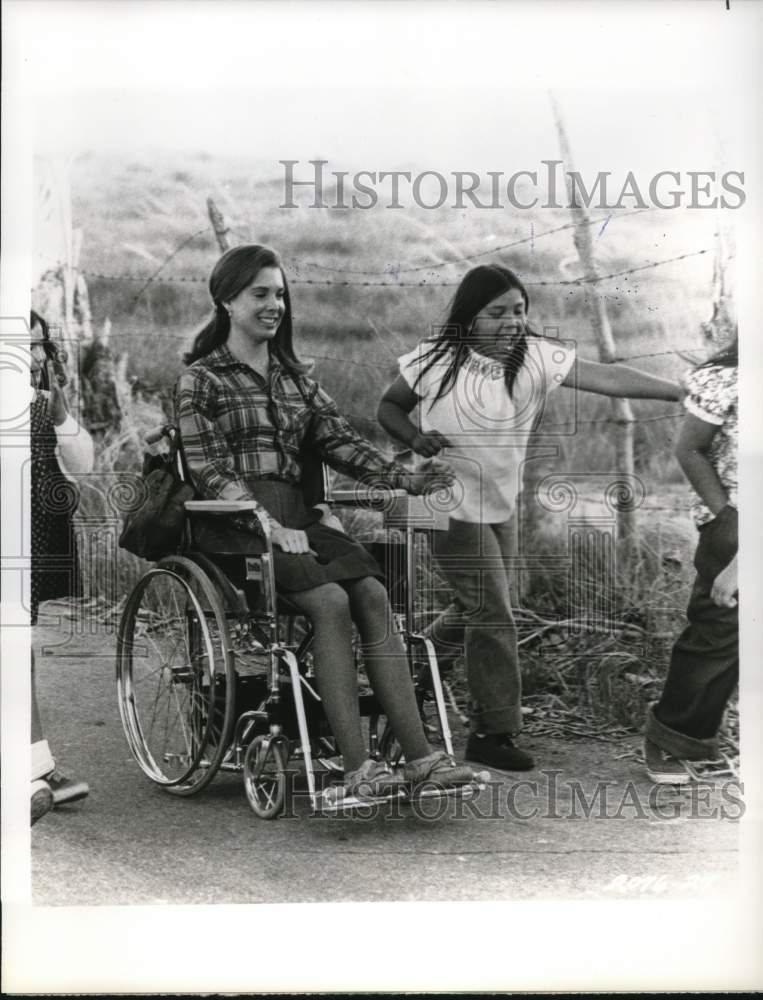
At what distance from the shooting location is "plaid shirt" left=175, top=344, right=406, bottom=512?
633 cm

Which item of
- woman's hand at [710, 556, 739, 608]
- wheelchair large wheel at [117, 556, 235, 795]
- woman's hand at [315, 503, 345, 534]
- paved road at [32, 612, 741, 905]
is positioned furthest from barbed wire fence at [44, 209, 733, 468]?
paved road at [32, 612, 741, 905]

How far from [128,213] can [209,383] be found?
0.68 metres

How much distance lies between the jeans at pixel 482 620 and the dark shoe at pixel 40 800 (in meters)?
1.54

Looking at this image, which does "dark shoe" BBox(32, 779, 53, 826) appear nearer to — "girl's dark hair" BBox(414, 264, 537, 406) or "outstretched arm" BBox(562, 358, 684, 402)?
"girl's dark hair" BBox(414, 264, 537, 406)

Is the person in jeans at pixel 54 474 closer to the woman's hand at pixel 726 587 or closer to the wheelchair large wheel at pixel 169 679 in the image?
the wheelchair large wheel at pixel 169 679

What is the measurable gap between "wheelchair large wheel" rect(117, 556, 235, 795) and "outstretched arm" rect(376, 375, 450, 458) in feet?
3.02

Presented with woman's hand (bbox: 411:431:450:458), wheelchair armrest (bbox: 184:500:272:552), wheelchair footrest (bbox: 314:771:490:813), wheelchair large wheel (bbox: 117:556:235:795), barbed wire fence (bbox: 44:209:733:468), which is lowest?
wheelchair footrest (bbox: 314:771:490:813)

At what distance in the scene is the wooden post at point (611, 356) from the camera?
6.41m

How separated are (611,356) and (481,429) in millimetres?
552

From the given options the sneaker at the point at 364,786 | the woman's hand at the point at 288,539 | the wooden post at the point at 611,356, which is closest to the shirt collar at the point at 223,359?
the woman's hand at the point at 288,539

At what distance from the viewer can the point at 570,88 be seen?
6359 mm

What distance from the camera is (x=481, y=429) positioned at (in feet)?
21.1

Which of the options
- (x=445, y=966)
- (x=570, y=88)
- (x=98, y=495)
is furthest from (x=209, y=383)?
(x=445, y=966)

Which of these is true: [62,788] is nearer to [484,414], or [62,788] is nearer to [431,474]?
[431,474]
